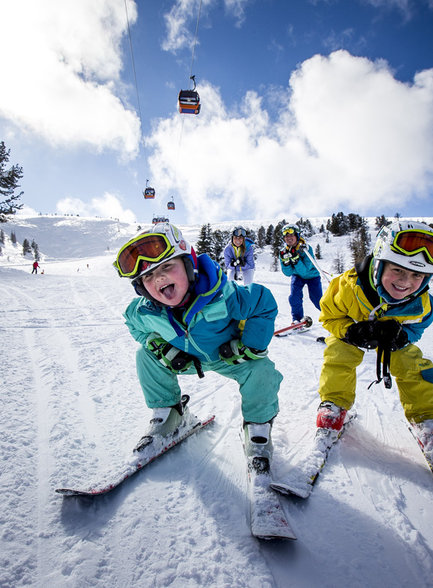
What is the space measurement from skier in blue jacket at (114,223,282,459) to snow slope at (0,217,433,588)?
379mm

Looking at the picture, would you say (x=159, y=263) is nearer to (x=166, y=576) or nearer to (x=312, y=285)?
(x=166, y=576)

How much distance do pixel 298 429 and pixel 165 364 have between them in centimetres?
142

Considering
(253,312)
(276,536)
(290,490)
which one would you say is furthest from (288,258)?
(276,536)

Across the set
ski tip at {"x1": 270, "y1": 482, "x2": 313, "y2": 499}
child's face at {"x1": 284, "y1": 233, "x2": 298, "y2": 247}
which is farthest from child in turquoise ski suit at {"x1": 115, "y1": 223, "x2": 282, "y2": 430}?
child's face at {"x1": 284, "y1": 233, "x2": 298, "y2": 247}

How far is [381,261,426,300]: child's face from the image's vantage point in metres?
2.28

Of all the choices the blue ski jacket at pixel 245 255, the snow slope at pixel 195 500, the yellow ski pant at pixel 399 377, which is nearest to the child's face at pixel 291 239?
the blue ski jacket at pixel 245 255

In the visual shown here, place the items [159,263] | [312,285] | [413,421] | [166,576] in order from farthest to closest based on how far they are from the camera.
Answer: [312,285] → [413,421] → [159,263] → [166,576]

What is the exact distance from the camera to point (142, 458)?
210 centimetres

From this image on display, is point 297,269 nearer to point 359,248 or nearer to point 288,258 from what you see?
point 288,258

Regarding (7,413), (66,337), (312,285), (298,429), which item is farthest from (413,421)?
(66,337)

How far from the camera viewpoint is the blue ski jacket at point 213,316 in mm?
2193

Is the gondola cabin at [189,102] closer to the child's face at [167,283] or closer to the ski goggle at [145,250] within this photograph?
the ski goggle at [145,250]

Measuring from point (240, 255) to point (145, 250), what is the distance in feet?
21.9

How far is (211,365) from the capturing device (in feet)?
8.23
